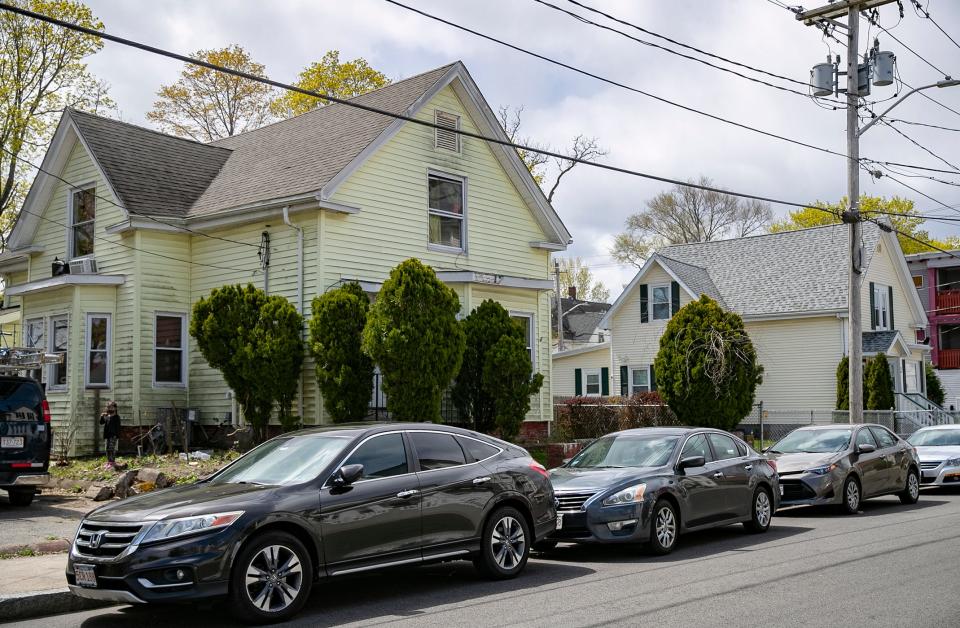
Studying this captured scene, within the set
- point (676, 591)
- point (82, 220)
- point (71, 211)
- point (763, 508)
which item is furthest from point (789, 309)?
point (676, 591)

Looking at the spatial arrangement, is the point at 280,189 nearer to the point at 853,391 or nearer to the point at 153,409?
the point at 153,409

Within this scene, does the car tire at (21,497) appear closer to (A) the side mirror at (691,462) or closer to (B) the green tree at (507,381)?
(B) the green tree at (507,381)

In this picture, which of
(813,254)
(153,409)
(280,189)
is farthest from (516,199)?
(813,254)

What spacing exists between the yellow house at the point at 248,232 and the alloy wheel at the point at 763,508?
360 inches

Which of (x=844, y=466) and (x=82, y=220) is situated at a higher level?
(x=82, y=220)

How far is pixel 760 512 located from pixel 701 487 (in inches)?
68.6

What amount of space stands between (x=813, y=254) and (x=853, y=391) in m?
18.4

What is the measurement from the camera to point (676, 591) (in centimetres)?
911

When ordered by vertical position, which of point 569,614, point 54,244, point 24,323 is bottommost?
point 569,614

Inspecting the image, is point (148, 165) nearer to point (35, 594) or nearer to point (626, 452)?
point (626, 452)

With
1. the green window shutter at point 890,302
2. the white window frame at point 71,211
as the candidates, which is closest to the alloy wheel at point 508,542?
the white window frame at point 71,211

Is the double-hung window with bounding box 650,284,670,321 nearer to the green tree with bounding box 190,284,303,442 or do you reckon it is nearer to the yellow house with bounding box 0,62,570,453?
the yellow house with bounding box 0,62,570,453

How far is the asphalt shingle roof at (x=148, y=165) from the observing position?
21.7 meters

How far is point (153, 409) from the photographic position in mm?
21078
